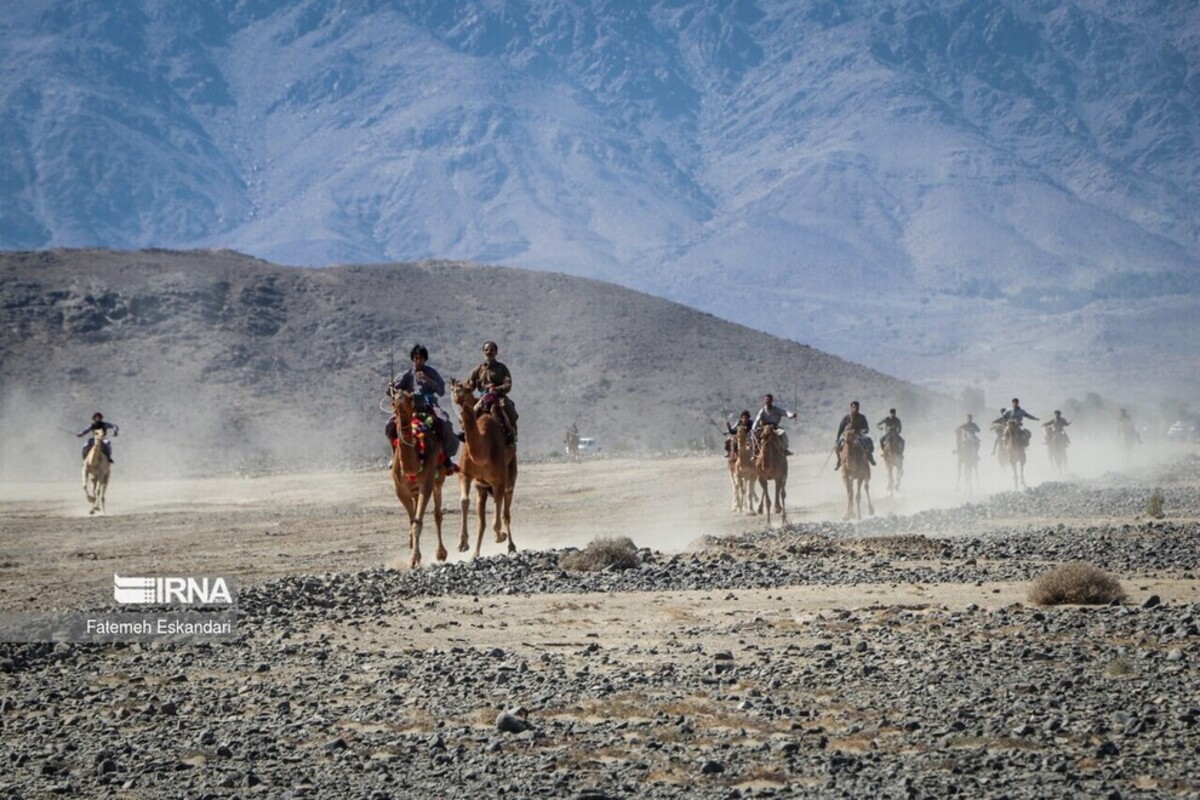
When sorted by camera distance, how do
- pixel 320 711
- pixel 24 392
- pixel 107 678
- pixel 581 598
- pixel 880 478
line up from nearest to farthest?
pixel 320 711, pixel 107 678, pixel 581 598, pixel 880 478, pixel 24 392

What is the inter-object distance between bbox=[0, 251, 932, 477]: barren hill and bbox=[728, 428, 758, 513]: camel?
37663 mm

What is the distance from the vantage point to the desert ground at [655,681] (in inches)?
413

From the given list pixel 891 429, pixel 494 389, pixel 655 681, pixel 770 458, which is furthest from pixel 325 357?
pixel 655 681

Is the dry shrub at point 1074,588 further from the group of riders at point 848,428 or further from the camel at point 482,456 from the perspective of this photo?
the group of riders at point 848,428

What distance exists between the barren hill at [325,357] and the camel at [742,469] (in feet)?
124

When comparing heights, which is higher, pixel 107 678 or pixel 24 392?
pixel 24 392

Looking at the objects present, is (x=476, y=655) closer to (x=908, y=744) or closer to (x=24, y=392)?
(x=908, y=744)

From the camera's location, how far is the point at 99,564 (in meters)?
26.9

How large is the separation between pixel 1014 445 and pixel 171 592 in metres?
32.1

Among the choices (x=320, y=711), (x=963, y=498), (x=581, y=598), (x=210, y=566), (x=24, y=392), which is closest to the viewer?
(x=320, y=711)

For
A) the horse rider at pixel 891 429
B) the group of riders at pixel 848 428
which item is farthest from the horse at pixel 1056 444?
the horse rider at pixel 891 429

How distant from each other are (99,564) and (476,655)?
14387mm

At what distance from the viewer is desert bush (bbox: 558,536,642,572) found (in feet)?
68.0

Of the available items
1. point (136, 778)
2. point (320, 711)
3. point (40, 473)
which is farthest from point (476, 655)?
point (40, 473)
